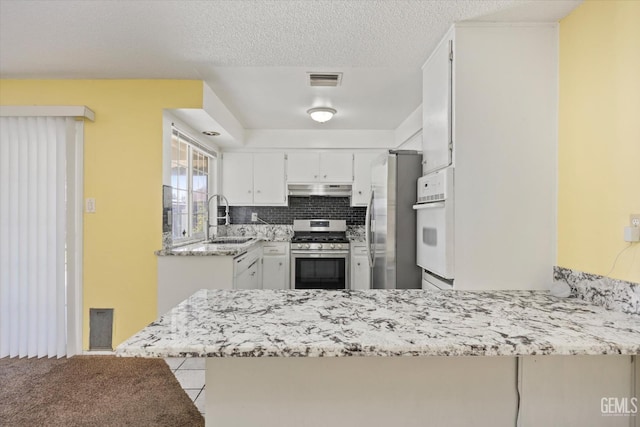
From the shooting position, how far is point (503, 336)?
0.96 meters

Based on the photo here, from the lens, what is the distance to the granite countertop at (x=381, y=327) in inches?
35.1

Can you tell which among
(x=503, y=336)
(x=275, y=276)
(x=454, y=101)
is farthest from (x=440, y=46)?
(x=275, y=276)

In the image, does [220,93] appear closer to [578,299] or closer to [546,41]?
[546,41]

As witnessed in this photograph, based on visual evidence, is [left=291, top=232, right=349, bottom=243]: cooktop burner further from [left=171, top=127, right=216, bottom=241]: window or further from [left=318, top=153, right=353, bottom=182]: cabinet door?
[left=171, top=127, right=216, bottom=241]: window

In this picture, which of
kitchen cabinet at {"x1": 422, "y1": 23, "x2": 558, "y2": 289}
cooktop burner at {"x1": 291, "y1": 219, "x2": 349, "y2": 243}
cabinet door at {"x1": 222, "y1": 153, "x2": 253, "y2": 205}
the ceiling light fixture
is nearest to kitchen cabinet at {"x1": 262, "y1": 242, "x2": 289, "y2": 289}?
cooktop burner at {"x1": 291, "y1": 219, "x2": 349, "y2": 243}

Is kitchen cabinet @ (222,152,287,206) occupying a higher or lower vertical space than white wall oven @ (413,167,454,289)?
higher

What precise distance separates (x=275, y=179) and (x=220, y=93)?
170 cm

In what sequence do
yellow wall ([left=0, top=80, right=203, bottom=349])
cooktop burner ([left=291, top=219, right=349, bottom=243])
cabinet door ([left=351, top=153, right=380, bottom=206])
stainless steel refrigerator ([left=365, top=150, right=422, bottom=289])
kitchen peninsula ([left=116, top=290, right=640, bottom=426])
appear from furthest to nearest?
cooktop burner ([left=291, top=219, right=349, bottom=243])
cabinet door ([left=351, top=153, right=380, bottom=206])
yellow wall ([left=0, top=80, right=203, bottom=349])
stainless steel refrigerator ([left=365, top=150, right=422, bottom=289])
kitchen peninsula ([left=116, top=290, right=640, bottom=426])

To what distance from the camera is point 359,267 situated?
13.9 feet

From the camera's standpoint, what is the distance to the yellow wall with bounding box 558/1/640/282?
1354mm

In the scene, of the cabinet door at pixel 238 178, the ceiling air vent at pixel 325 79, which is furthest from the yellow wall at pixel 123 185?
the cabinet door at pixel 238 178

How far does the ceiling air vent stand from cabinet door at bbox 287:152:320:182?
1.83 metres

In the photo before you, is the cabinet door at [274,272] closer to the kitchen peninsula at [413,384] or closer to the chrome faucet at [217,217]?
the chrome faucet at [217,217]

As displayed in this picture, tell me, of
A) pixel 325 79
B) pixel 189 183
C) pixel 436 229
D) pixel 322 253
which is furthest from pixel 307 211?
pixel 436 229
